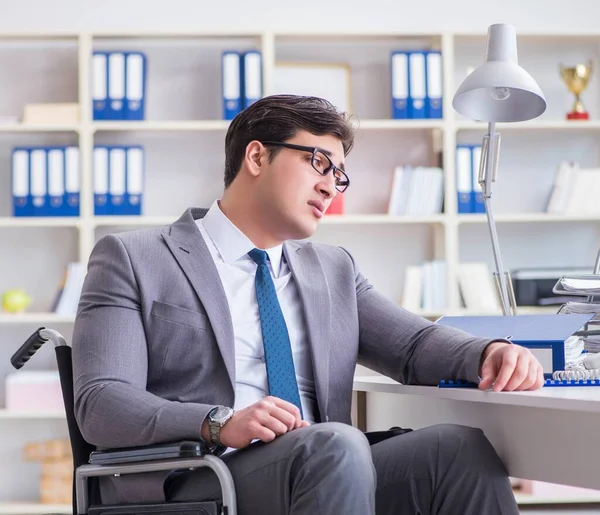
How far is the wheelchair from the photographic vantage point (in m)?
1.41

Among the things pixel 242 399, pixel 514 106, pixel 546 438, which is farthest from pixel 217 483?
pixel 514 106

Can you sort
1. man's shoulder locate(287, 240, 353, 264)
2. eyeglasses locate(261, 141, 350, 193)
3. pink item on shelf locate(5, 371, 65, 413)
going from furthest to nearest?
pink item on shelf locate(5, 371, 65, 413) → man's shoulder locate(287, 240, 353, 264) → eyeglasses locate(261, 141, 350, 193)

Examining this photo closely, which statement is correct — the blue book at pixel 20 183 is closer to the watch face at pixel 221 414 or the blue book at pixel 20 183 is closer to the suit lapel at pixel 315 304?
the suit lapel at pixel 315 304

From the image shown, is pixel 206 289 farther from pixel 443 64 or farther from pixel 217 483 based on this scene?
pixel 443 64

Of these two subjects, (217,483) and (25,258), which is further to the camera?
(25,258)

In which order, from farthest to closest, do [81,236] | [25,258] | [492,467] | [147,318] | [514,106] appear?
[25,258]
[81,236]
[514,106]
[147,318]
[492,467]

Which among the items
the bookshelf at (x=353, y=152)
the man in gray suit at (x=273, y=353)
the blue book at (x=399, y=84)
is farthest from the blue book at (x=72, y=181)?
the man in gray suit at (x=273, y=353)

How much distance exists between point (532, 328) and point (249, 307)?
0.55 m

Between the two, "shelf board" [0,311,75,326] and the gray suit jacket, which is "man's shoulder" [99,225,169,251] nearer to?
the gray suit jacket

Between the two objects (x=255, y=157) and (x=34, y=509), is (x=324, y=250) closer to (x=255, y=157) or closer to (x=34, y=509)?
(x=255, y=157)

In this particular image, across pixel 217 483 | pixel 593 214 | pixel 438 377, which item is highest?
pixel 593 214

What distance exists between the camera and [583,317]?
173cm

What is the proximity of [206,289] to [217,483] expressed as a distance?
15.7 inches

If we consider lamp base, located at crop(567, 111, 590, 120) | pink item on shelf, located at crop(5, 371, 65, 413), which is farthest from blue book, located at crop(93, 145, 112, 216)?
lamp base, located at crop(567, 111, 590, 120)
